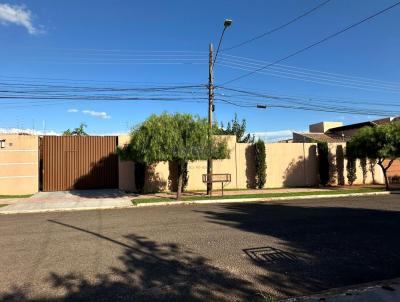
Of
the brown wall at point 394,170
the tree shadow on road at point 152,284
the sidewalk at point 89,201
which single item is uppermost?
the brown wall at point 394,170

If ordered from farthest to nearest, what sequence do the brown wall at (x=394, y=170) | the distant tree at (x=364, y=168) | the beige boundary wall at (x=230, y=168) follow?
the brown wall at (x=394, y=170), the distant tree at (x=364, y=168), the beige boundary wall at (x=230, y=168)

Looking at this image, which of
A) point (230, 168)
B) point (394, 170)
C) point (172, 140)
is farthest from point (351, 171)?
point (172, 140)

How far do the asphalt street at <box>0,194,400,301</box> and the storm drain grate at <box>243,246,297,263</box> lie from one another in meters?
0.02

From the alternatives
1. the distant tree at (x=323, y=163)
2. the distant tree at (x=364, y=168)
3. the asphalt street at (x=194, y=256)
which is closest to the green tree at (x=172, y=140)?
the asphalt street at (x=194, y=256)

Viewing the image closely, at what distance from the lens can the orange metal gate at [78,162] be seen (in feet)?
72.1

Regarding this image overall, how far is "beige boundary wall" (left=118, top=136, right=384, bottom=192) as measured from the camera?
72.8 ft

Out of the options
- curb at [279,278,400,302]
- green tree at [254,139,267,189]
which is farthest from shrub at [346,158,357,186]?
curb at [279,278,400,302]

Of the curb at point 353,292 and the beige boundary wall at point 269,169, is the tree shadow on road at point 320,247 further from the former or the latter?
the beige boundary wall at point 269,169

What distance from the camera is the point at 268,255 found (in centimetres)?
722

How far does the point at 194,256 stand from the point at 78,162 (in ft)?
54.8

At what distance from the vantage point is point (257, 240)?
8484 mm

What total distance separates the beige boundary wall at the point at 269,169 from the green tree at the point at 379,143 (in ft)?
11.6

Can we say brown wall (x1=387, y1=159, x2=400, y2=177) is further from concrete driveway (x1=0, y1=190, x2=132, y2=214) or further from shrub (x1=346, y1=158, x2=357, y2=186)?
concrete driveway (x1=0, y1=190, x2=132, y2=214)

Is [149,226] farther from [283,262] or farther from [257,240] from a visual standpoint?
[283,262]
